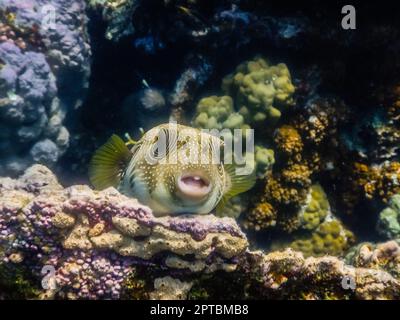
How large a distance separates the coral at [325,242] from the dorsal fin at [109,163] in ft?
11.0

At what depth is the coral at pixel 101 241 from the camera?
3012 millimetres

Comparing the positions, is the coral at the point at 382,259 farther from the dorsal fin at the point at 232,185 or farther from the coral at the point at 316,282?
the dorsal fin at the point at 232,185

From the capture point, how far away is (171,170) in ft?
10.4

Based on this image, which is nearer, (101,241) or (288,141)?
(101,241)

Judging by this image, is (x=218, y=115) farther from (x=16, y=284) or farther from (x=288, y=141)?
(x=16, y=284)

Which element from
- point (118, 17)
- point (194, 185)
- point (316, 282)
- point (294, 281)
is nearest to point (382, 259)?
point (316, 282)

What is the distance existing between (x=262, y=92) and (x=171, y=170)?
271 cm

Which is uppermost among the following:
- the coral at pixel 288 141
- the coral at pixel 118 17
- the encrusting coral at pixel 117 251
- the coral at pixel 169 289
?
the coral at pixel 118 17

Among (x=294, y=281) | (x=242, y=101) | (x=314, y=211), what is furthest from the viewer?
(x=314, y=211)

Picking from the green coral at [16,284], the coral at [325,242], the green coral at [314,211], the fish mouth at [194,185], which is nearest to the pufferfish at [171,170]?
the fish mouth at [194,185]

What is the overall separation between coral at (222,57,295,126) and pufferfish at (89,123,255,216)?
195 centimetres

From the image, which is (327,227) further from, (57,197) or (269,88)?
(57,197)

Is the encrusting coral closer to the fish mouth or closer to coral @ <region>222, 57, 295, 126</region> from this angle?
the fish mouth
